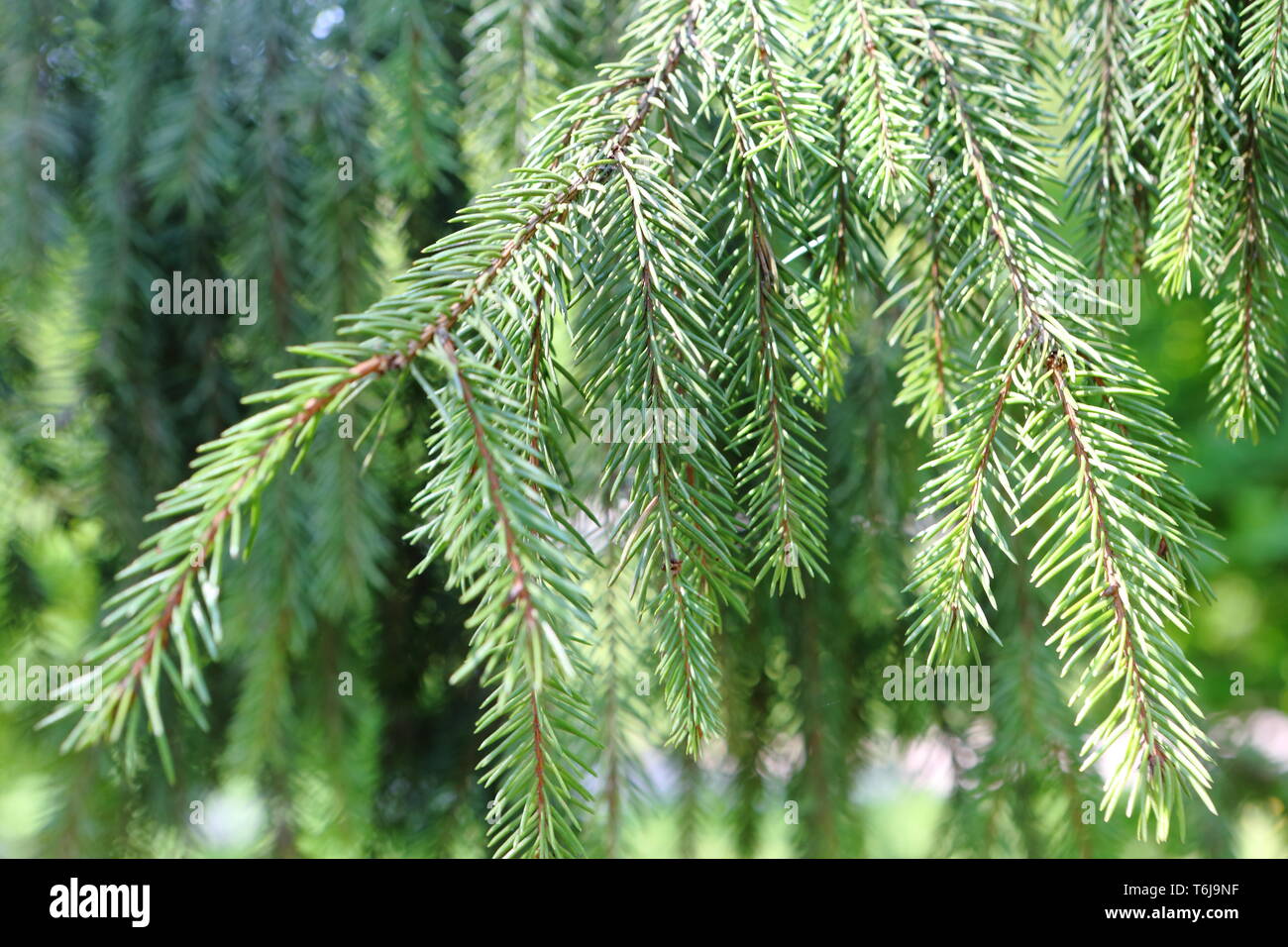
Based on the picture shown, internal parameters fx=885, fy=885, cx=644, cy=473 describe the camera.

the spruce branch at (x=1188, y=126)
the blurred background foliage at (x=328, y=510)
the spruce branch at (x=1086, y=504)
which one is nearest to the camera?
the spruce branch at (x=1086, y=504)

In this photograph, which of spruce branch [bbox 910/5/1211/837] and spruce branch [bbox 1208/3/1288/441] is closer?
spruce branch [bbox 910/5/1211/837]

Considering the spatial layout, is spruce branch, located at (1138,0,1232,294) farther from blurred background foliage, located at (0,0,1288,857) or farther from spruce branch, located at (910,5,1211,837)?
blurred background foliage, located at (0,0,1288,857)

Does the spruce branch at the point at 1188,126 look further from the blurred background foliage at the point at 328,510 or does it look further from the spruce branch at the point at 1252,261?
the blurred background foliage at the point at 328,510

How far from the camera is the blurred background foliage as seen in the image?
0.79 m

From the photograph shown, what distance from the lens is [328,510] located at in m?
0.78

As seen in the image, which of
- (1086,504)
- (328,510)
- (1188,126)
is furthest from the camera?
(328,510)

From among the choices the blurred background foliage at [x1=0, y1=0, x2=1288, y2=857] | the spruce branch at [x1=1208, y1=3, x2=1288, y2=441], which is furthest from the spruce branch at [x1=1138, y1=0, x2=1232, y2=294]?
the blurred background foliage at [x1=0, y1=0, x2=1288, y2=857]

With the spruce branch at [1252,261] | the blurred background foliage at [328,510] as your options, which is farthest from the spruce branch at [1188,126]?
the blurred background foliage at [328,510]

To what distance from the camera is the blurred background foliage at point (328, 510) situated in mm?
793

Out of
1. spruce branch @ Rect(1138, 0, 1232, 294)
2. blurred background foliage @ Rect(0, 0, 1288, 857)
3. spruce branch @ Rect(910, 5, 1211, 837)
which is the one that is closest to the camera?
spruce branch @ Rect(910, 5, 1211, 837)

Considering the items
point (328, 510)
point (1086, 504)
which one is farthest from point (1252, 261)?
point (328, 510)

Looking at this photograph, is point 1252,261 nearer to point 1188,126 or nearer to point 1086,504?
point 1188,126

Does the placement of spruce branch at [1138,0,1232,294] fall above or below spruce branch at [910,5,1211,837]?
above

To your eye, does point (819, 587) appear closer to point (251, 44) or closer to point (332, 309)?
point (332, 309)
